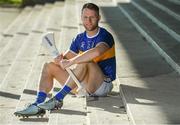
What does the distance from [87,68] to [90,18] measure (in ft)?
1.79

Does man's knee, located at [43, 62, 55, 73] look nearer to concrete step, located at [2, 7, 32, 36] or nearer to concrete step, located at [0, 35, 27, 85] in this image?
concrete step, located at [0, 35, 27, 85]

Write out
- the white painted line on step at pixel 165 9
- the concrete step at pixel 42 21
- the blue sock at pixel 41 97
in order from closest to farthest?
the blue sock at pixel 41 97, the white painted line on step at pixel 165 9, the concrete step at pixel 42 21

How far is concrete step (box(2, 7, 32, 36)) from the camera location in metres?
14.8

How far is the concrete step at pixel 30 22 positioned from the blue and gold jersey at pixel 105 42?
7.68 meters

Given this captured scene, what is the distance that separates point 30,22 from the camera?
1602cm

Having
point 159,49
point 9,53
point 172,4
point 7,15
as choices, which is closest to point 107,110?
point 159,49

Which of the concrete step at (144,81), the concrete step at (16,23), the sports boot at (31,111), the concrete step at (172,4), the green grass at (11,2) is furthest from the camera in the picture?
the green grass at (11,2)

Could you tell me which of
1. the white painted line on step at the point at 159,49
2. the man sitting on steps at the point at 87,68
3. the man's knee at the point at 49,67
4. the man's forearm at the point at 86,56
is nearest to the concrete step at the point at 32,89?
the man sitting on steps at the point at 87,68

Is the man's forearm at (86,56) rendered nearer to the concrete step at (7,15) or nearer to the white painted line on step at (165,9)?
the white painted line on step at (165,9)

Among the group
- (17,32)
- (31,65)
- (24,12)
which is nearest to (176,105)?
(31,65)

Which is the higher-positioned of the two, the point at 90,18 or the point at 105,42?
the point at 90,18

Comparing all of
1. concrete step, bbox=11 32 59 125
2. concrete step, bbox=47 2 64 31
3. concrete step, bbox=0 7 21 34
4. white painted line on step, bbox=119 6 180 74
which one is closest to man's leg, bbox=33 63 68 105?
concrete step, bbox=11 32 59 125

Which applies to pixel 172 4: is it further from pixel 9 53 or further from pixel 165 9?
pixel 9 53

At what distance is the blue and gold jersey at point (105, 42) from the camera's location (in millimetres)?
6258
